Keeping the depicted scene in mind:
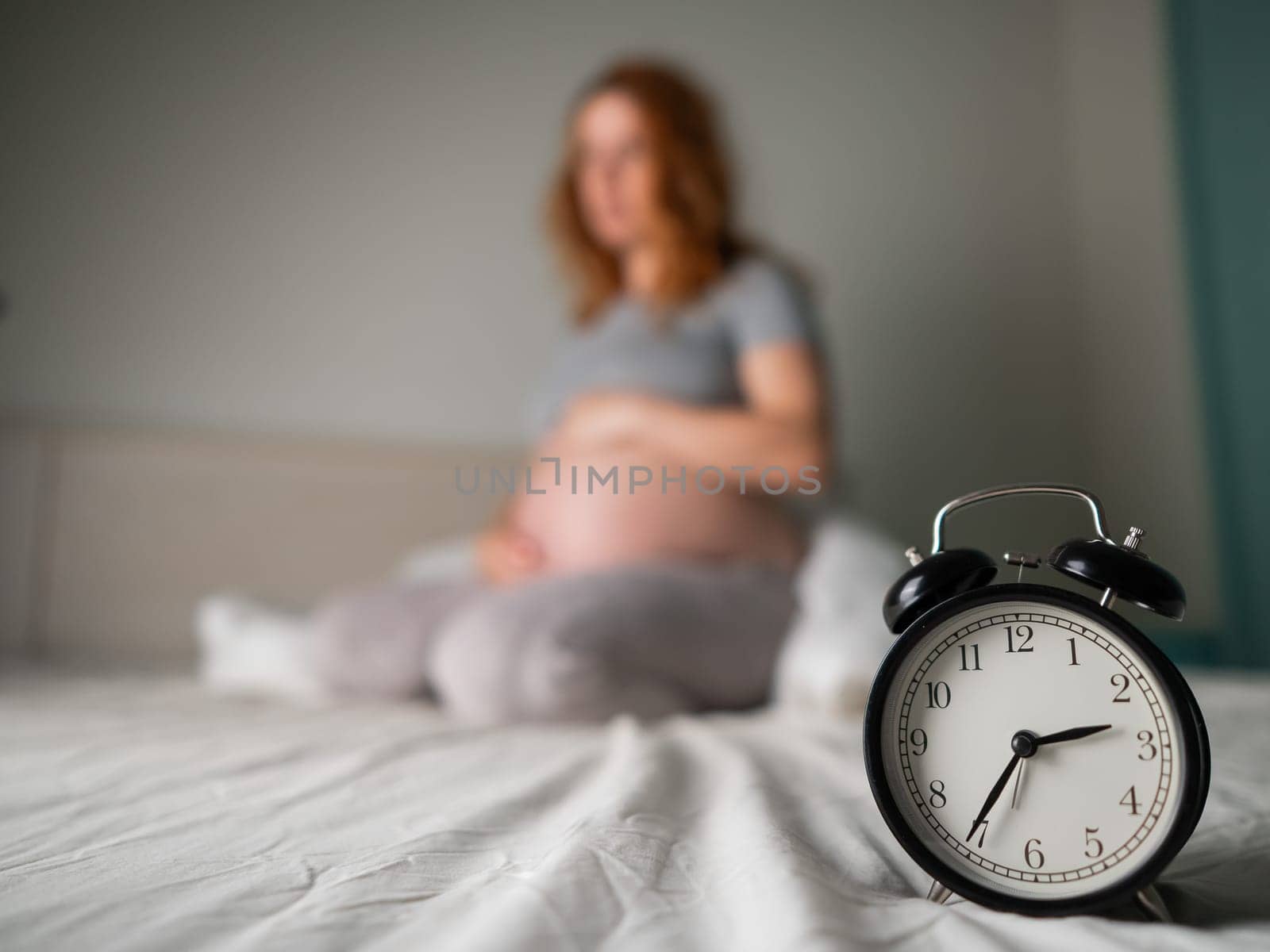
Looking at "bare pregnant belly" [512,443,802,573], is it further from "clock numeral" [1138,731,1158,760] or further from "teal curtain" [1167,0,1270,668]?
"teal curtain" [1167,0,1270,668]

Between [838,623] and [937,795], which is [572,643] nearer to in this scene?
[838,623]

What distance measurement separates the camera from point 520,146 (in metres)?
1.93

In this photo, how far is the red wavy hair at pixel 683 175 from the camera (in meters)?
1.30

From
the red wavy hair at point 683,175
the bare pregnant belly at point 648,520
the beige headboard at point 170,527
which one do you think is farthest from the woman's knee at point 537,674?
the beige headboard at point 170,527

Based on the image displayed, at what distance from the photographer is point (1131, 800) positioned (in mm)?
364

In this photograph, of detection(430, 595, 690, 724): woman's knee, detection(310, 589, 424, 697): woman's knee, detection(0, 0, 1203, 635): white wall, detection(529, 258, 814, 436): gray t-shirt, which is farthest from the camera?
detection(0, 0, 1203, 635): white wall

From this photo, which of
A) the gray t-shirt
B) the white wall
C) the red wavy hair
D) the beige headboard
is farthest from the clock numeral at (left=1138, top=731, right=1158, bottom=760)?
the white wall

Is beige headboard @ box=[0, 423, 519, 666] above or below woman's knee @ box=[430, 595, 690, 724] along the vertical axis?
above

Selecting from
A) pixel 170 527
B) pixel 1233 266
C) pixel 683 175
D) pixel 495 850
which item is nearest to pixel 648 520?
pixel 683 175

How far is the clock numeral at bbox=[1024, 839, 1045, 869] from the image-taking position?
1.21ft

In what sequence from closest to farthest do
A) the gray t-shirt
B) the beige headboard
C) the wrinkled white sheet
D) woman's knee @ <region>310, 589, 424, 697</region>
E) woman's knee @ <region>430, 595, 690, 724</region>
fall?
the wrinkled white sheet
woman's knee @ <region>430, 595, 690, 724</region>
woman's knee @ <region>310, 589, 424, 697</region>
the gray t-shirt
the beige headboard

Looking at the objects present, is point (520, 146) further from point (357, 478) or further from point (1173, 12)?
point (1173, 12)

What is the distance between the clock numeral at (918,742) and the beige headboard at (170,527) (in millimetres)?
1386

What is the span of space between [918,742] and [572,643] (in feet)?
1.61
